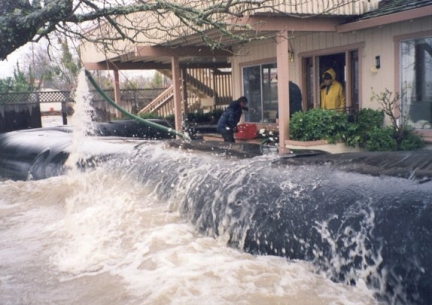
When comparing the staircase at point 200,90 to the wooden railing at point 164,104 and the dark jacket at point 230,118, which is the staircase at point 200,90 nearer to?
the wooden railing at point 164,104

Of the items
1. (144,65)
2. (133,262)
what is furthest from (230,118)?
(144,65)

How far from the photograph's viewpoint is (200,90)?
2009 cm

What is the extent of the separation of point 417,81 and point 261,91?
490 cm

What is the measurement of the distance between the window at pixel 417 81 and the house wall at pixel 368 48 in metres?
0.18

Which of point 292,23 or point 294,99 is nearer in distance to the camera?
point 292,23

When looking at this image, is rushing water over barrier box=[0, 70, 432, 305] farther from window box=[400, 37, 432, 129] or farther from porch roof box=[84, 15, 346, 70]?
window box=[400, 37, 432, 129]

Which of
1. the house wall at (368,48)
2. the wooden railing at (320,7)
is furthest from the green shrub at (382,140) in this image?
the wooden railing at (320,7)

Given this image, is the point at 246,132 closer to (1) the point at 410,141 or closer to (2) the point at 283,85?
(2) the point at 283,85

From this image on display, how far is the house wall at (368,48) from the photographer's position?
964cm

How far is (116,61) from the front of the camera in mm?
17281

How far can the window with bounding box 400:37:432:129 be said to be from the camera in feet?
30.1

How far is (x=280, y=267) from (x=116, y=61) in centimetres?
1468

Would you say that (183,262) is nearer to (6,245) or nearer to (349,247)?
(349,247)

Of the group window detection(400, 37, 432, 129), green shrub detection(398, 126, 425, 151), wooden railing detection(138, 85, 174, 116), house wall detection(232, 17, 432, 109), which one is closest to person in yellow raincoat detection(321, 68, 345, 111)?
house wall detection(232, 17, 432, 109)
